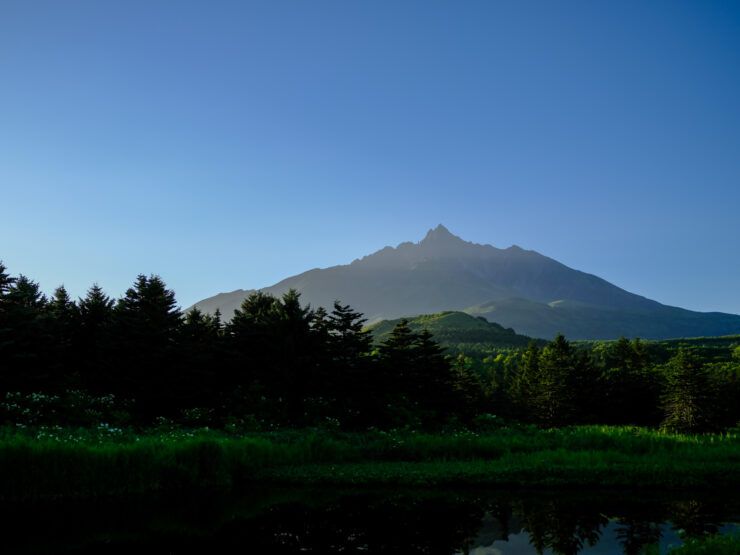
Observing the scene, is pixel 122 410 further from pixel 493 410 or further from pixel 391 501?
pixel 493 410

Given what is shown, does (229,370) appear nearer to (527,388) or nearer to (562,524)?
(562,524)

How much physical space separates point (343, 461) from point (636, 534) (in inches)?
440

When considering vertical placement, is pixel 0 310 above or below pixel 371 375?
above

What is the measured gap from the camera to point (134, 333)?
3089 cm

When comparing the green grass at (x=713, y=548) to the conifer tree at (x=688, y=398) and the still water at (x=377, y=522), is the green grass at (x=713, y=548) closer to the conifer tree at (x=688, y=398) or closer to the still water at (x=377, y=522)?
the still water at (x=377, y=522)

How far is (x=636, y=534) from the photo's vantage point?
1130 cm

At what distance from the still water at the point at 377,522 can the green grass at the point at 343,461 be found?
96 centimetres

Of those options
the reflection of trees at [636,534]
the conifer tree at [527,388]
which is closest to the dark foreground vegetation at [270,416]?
the reflection of trees at [636,534]

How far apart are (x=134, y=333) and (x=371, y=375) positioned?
50.3 ft

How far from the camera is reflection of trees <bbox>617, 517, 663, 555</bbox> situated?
10.5 metres

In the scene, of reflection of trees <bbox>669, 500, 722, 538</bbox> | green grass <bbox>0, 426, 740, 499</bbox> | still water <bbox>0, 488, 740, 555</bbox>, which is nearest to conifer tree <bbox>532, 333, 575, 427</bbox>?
green grass <bbox>0, 426, 740, 499</bbox>

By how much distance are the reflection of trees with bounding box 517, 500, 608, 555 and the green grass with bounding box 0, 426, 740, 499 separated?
280 cm

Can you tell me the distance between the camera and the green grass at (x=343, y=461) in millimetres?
14508

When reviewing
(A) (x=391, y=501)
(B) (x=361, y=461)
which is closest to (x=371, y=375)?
(B) (x=361, y=461)
